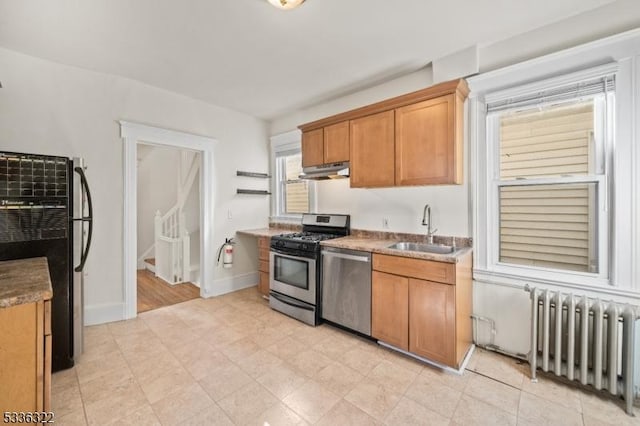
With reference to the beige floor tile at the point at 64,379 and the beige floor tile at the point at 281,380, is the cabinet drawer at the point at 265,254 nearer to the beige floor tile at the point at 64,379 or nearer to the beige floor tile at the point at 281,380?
the beige floor tile at the point at 281,380

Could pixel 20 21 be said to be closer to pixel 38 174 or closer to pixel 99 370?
pixel 38 174

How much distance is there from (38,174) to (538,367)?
4066 mm

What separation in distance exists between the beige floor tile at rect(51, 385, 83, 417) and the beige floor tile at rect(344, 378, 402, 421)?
1783mm

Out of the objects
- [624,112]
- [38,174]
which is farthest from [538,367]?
[38,174]

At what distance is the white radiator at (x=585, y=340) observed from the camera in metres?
1.78

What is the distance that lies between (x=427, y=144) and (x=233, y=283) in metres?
3.27

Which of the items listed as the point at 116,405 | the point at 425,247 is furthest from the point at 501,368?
the point at 116,405

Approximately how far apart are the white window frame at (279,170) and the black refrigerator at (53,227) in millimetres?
2558

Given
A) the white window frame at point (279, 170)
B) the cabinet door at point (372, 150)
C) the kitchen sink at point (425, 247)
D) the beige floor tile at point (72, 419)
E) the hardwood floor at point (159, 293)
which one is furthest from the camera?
the white window frame at point (279, 170)

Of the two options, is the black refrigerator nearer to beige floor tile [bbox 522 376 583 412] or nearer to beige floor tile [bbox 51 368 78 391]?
beige floor tile [bbox 51 368 78 391]

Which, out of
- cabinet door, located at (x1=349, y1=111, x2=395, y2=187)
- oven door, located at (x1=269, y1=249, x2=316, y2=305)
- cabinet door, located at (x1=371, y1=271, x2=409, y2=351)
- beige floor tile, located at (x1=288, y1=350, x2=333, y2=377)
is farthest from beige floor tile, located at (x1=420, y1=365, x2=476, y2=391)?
cabinet door, located at (x1=349, y1=111, x2=395, y2=187)

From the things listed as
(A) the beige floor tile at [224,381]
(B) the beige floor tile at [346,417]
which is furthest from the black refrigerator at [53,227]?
(B) the beige floor tile at [346,417]

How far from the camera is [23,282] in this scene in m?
1.37

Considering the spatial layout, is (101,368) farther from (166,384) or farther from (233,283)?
(233,283)
